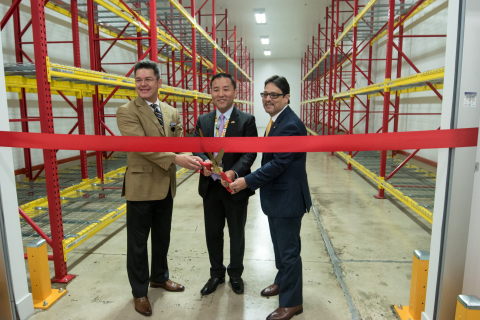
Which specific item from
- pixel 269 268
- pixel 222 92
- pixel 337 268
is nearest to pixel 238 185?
pixel 222 92

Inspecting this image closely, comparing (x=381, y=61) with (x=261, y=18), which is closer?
(x=381, y=61)

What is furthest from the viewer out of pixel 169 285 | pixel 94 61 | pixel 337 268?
pixel 94 61

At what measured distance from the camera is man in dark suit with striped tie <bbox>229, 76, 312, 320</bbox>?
2271mm

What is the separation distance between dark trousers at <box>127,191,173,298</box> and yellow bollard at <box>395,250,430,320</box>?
1.98 metres

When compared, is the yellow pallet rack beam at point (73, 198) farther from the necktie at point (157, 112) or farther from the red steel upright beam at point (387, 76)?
the red steel upright beam at point (387, 76)

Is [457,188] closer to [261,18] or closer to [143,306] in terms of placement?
[143,306]

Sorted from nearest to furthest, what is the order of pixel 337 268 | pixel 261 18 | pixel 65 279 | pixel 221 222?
pixel 221 222, pixel 65 279, pixel 337 268, pixel 261 18

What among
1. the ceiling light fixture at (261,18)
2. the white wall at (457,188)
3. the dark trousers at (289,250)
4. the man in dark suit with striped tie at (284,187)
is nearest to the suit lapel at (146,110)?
the man in dark suit with striped tie at (284,187)

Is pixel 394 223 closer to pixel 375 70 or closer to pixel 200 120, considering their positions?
pixel 200 120

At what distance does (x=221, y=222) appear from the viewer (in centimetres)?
276

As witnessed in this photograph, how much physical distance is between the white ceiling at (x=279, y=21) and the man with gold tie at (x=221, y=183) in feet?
34.4

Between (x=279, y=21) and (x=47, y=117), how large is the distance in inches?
538

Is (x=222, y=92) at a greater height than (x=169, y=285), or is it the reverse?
(x=222, y=92)

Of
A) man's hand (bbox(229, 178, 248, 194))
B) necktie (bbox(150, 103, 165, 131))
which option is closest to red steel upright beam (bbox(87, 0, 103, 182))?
necktie (bbox(150, 103, 165, 131))
